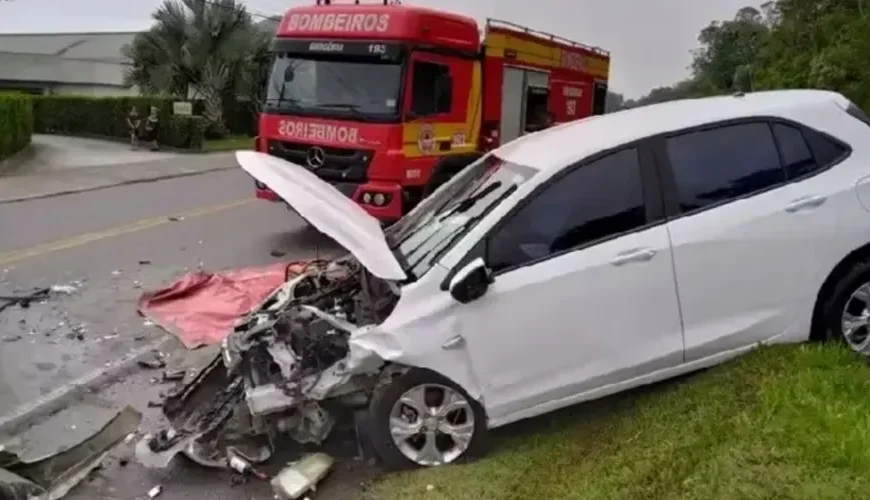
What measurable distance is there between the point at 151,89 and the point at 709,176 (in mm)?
30048

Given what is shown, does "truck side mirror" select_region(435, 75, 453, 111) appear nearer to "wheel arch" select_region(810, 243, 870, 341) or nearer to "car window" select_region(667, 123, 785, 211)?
"car window" select_region(667, 123, 785, 211)

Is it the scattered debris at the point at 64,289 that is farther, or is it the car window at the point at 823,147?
the scattered debris at the point at 64,289

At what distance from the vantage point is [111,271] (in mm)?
10703

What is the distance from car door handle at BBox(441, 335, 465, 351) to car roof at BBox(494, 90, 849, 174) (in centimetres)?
108

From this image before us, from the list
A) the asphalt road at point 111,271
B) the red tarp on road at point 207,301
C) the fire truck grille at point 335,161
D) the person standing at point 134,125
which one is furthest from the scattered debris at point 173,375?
the person standing at point 134,125

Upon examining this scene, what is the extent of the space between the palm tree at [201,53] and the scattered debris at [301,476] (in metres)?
27.9

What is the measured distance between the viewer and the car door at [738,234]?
534 centimetres

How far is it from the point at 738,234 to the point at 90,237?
9.52 metres

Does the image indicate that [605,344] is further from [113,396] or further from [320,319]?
[113,396]

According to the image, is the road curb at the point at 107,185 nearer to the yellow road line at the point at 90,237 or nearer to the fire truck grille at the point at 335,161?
the yellow road line at the point at 90,237

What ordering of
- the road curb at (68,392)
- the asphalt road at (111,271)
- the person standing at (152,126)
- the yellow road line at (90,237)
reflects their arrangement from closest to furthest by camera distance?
the asphalt road at (111,271) < the road curb at (68,392) < the yellow road line at (90,237) < the person standing at (152,126)

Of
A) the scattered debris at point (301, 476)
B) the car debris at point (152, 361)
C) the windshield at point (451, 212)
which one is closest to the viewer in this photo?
the scattered debris at point (301, 476)

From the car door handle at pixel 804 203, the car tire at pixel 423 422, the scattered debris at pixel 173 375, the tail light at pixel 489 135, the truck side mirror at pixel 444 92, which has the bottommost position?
the scattered debris at pixel 173 375

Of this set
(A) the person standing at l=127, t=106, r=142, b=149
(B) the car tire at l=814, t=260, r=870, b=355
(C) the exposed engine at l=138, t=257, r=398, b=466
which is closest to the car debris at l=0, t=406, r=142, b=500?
(C) the exposed engine at l=138, t=257, r=398, b=466
